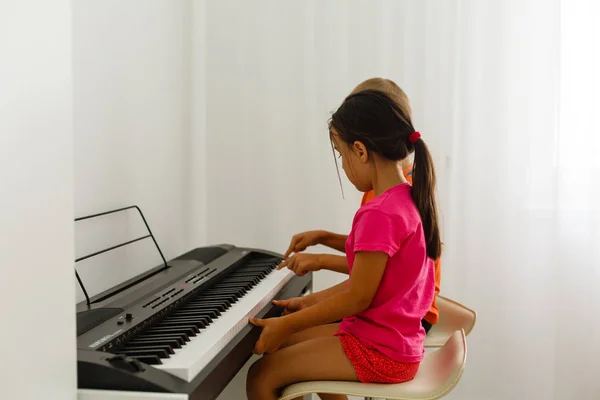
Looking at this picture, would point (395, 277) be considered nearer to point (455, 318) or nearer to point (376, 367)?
point (376, 367)

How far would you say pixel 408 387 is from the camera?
1.61m

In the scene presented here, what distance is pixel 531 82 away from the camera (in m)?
2.88

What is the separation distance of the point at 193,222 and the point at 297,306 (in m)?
1.16

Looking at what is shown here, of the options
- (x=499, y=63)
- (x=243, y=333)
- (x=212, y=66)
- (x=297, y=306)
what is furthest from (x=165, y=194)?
(x=499, y=63)

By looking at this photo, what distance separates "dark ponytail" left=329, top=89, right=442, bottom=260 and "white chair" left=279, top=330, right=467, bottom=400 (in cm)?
32

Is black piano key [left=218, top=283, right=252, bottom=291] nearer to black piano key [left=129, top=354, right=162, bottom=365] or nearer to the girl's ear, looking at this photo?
the girl's ear

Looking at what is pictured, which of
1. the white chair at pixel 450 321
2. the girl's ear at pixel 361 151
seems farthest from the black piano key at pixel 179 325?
the white chair at pixel 450 321

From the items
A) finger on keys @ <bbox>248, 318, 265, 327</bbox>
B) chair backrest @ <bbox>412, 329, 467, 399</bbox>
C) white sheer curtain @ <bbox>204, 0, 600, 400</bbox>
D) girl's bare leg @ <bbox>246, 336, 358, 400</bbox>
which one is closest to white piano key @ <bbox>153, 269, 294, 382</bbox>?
finger on keys @ <bbox>248, 318, 265, 327</bbox>

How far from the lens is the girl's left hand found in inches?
63.2

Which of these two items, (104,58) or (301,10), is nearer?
(104,58)

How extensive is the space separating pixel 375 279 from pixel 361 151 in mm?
329

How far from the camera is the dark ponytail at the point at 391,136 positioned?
5.78 ft

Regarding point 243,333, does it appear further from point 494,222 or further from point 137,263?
point 494,222

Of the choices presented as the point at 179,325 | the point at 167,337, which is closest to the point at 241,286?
the point at 179,325
